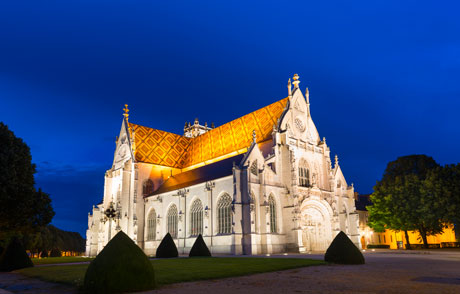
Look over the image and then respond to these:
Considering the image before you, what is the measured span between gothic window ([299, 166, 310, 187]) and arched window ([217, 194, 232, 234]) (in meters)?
8.85

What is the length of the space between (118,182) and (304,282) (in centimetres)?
4014

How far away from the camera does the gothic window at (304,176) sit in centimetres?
3938

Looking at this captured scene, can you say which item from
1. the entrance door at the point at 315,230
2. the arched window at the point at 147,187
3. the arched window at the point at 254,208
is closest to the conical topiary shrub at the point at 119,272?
Answer: the arched window at the point at 254,208

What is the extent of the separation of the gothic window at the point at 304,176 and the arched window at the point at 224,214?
8.85 meters

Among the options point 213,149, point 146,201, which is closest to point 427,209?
point 213,149

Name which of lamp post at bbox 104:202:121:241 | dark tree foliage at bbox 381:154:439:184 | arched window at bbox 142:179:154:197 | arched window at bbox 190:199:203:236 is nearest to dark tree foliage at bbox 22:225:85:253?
lamp post at bbox 104:202:121:241

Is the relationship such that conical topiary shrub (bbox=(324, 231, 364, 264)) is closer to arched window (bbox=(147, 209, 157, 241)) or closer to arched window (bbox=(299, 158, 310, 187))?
arched window (bbox=(299, 158, 310, 187))

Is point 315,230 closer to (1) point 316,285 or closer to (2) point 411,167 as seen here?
(2) point 411,167

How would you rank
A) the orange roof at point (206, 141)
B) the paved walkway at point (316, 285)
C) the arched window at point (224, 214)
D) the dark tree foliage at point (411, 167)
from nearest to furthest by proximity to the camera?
the paved walkway at point (316, 285)
the arched window at point (224, 214)
the orange roof at point (206, 141)
the dark tree foliage at point (411, 167)

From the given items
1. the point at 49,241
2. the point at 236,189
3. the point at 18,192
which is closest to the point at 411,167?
the point at 236,189

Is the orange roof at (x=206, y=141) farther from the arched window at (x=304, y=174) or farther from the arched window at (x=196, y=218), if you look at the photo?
the arched window at (x=196, y=218)

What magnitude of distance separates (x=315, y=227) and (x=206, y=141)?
19.3 meters

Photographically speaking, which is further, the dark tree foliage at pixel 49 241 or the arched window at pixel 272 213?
the dark tree foliage at pixel 49 241

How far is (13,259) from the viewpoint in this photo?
21.1 metres
